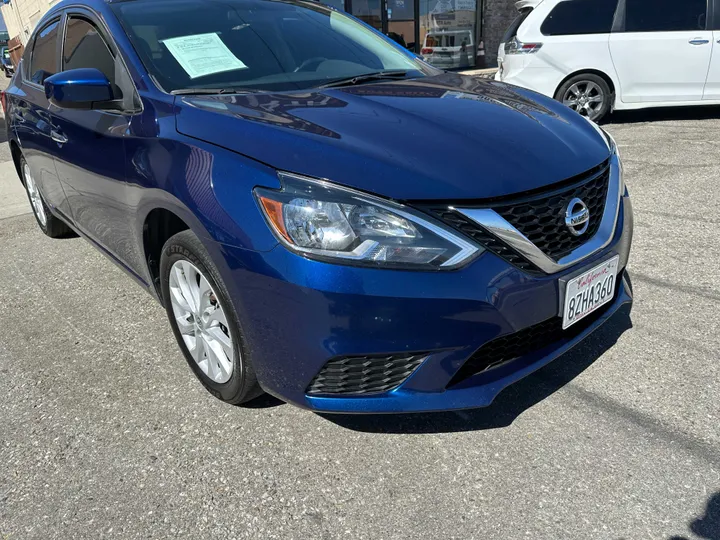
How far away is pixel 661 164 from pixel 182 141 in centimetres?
477

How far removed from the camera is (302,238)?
5.66 feet

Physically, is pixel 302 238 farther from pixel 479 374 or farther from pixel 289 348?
pixel 479 374

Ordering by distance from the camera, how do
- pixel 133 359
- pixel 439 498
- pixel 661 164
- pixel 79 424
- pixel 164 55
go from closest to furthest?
1. pixel 439 498
2. pixel 79 424
3. pixel 164 55
4. pixel 133 359
5. pixel 661 164

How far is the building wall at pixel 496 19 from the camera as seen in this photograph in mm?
14320

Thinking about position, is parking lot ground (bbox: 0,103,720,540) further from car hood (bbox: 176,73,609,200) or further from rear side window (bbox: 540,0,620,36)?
rear side window (bbox: 540,0,620,36)

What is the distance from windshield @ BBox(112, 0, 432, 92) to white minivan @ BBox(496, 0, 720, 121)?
451 centimetres

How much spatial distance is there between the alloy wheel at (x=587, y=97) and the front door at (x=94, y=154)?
5.71 metres

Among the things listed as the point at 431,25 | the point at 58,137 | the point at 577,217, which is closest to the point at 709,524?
the point at 577,217

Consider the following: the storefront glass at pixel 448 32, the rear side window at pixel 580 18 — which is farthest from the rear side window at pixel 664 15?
the storefront glass at pixel 448 32

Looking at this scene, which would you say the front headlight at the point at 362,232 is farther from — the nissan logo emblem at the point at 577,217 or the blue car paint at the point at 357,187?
the nissan logo emblem at the point at 577,217

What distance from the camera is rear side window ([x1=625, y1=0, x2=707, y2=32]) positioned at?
22.3 ft

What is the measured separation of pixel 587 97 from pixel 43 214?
5.91m

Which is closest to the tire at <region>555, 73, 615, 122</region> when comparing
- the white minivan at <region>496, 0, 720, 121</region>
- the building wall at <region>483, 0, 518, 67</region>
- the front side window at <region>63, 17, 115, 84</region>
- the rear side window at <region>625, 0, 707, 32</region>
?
the white minivan at <region>496, 0, 720, 121</region>

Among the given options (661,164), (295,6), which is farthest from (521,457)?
(661,164)
